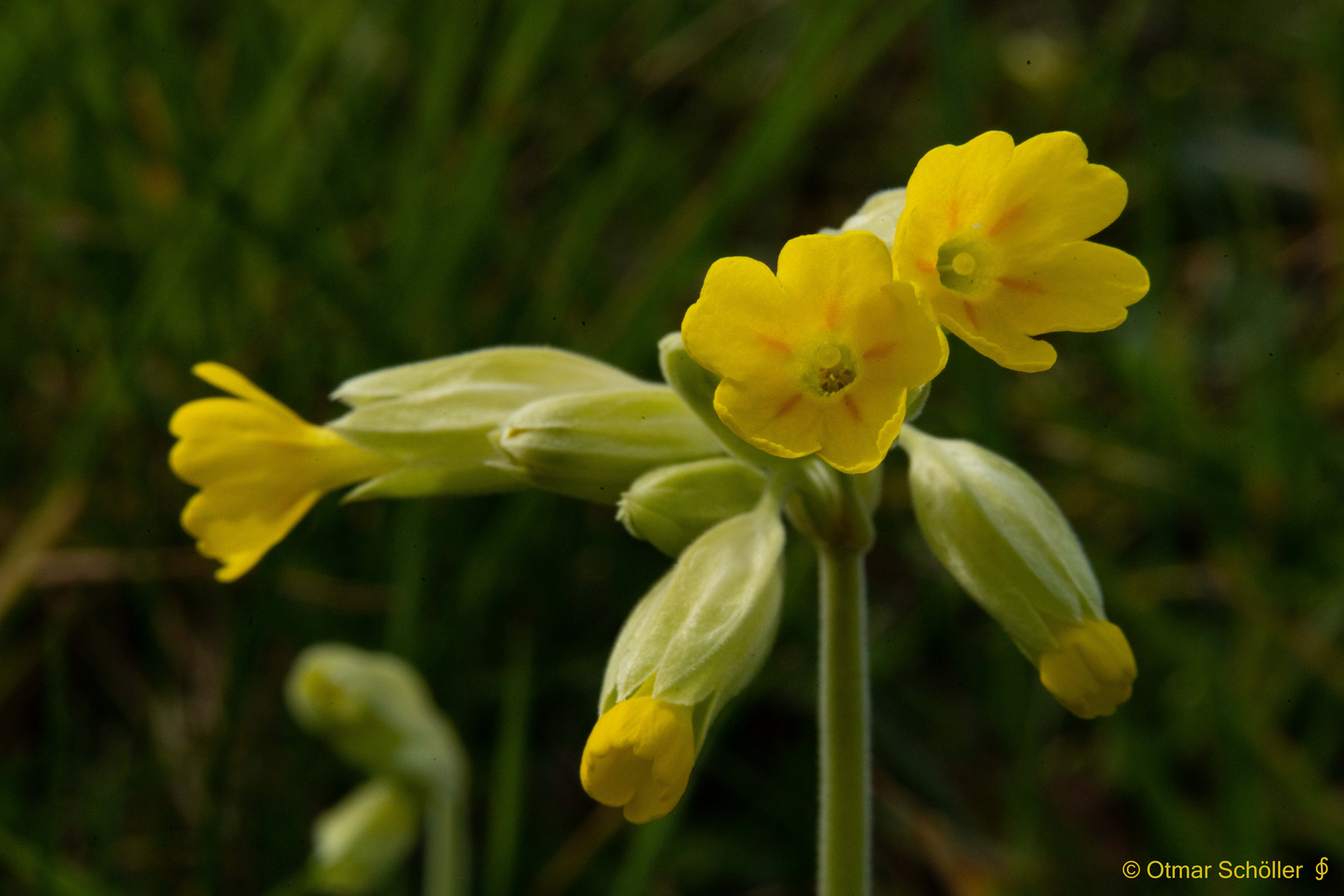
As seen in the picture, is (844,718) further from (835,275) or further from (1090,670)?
(835,275)

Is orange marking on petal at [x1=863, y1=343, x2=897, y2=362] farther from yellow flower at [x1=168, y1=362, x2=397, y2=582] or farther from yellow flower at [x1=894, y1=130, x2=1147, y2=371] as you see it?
yellow flower at [x1=168, y1=362, x2=397, y2=582]

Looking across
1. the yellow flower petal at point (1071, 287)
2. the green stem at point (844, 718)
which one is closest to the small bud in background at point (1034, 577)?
the green stem at point (844, 718)

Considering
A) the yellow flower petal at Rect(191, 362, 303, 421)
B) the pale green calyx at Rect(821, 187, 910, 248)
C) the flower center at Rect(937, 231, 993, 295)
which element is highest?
the yellow flower petal at Rect(191, 362, 303, 421)

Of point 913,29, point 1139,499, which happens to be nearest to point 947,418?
point 1139,499

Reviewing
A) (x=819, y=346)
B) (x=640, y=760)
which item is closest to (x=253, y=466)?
(x=640, y=760)

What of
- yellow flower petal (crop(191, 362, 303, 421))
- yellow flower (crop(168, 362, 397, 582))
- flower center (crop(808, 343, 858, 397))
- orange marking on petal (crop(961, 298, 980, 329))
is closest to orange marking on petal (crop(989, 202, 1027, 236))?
orange marking on petal (crop(961, 298, 980, 329))
